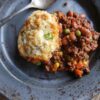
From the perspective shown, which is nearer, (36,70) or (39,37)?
(39,37)

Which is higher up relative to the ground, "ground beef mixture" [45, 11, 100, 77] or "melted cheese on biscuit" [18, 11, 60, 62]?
"melted cheese on biscuit" [18, 11, 60, 62]

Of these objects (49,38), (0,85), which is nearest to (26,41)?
(49,38)

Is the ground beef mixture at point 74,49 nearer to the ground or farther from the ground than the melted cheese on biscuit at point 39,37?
nearer to the ground

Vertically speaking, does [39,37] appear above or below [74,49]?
above

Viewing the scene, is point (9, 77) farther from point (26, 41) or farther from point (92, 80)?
point (92, 80)
